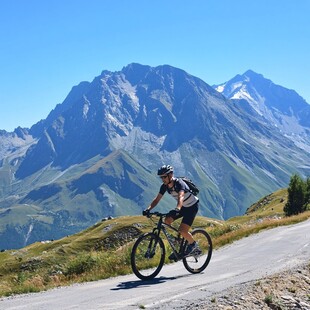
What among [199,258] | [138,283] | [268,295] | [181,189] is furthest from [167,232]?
[268,295]

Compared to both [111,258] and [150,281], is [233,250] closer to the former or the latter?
[111,258]

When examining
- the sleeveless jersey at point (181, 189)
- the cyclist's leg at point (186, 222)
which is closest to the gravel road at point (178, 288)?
the cyclist's leg at point (186, 222)

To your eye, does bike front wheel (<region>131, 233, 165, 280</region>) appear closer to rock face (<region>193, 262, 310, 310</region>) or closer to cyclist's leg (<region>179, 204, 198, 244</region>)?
cyclist's leg (<region>179, 204, 198, 244</region>)

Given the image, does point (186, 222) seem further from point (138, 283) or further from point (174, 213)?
point (138, 283)

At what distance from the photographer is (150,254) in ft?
51.9

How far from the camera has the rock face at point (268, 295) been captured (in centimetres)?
1203

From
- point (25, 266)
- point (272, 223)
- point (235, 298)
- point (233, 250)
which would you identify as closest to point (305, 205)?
point (272, 223)

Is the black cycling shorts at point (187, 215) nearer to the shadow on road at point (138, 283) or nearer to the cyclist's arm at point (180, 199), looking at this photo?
the cyclist's arm at point (180, 199)

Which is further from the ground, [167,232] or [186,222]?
[186,222]

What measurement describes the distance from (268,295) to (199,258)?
4.61m

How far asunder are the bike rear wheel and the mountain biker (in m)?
0.46

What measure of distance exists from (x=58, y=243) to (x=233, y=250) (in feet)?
207

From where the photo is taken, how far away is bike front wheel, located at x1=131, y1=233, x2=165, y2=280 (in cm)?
1556

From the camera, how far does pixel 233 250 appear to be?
2314 cm
